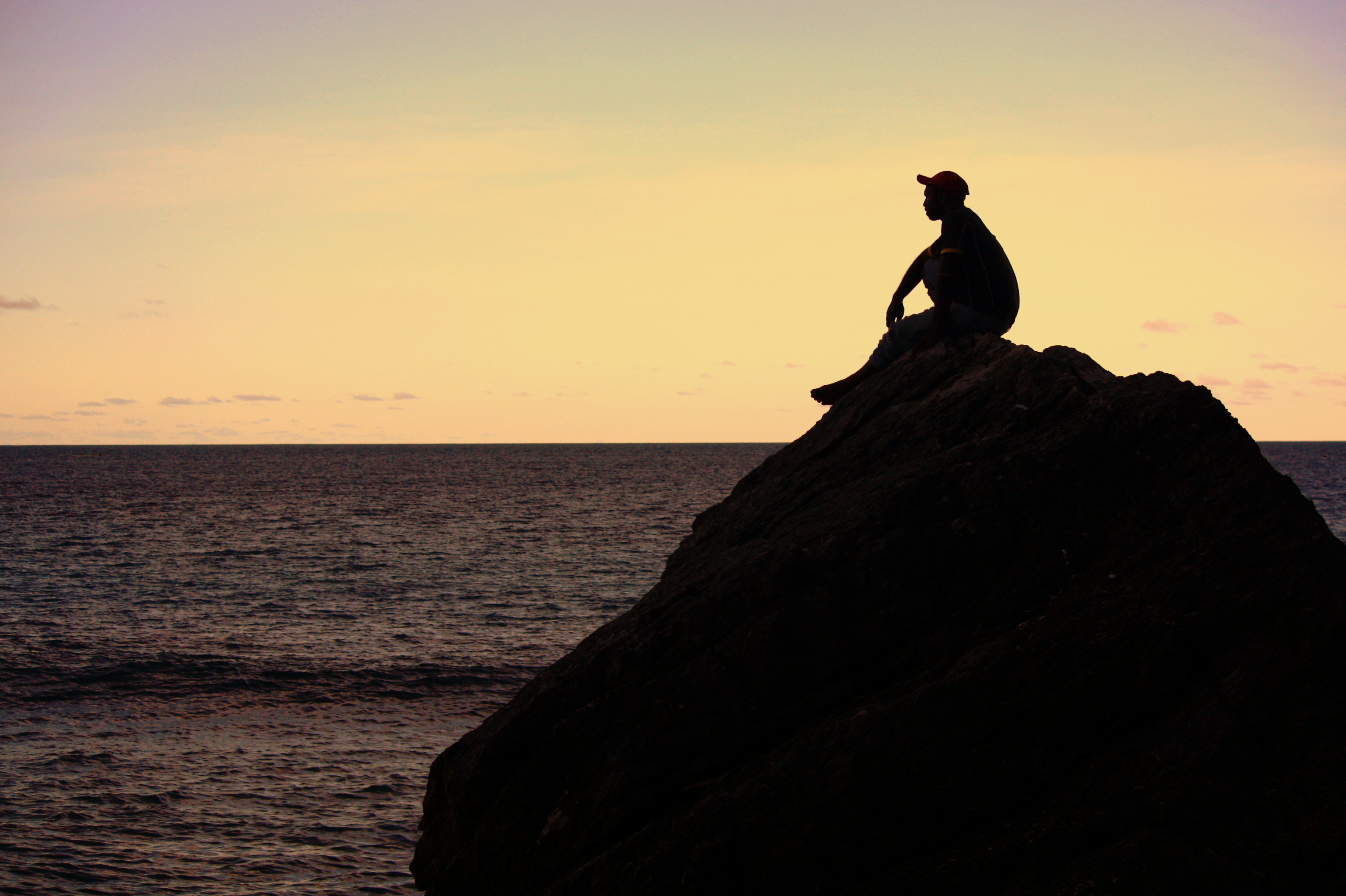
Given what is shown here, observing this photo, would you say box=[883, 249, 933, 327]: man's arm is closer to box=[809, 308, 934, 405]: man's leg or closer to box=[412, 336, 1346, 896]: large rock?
box=[809, 308, 934, 405]: man's leg

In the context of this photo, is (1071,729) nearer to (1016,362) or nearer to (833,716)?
(833,716)

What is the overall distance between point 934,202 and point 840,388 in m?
2.18

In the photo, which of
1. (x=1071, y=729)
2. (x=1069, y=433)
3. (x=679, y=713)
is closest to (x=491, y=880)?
(x=679, y=713)

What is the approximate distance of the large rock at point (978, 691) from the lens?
6.88m

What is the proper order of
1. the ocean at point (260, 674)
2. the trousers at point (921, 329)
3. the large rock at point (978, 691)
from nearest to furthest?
the large rock at point (978, 691) < the trousers at point (921, 329) < the ocean at point (260, 674)

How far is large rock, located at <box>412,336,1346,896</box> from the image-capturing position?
688 centimetres

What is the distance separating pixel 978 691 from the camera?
7.49 metres

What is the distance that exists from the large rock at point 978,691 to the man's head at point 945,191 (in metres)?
1.47

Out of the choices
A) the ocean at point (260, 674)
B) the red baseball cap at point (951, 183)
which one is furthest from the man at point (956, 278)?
the ocean at point (260, 674)

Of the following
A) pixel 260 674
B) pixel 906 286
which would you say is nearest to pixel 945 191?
pixel 906 286

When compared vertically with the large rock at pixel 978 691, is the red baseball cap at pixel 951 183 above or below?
above

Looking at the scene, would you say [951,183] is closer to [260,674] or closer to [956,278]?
[956,278]

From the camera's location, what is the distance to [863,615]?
8250 mm

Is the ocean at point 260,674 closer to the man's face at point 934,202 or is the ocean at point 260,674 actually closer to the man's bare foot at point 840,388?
the man's bare foot at point 840,388
